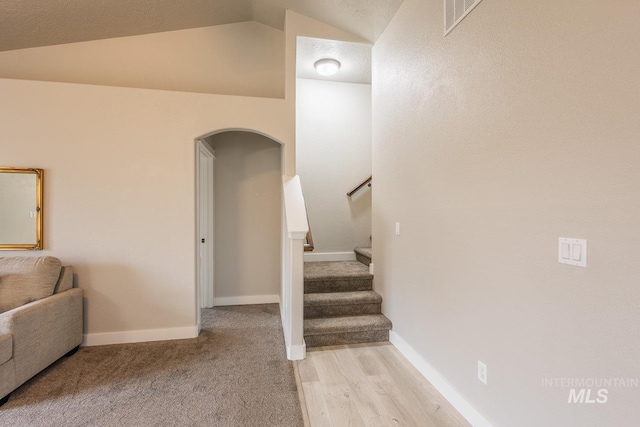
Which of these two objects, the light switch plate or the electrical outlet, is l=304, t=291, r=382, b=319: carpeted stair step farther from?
the light switch plate

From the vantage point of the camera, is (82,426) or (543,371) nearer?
(543,371)

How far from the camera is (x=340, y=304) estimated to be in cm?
288

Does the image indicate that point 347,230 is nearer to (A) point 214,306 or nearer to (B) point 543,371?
(A) point 214,306

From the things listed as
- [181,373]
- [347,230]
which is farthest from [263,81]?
[181,373]

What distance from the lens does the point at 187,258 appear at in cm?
280

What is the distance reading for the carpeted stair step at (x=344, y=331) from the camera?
8.60ft

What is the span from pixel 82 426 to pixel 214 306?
2025 mm

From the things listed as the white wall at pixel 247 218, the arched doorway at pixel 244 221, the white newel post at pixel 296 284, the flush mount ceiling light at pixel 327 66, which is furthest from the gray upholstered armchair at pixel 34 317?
the flush mount ceiling light at pixel 327 66

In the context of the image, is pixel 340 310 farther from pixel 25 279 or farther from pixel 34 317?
pixel 25 279

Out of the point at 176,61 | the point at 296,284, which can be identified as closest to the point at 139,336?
the point at 296,284

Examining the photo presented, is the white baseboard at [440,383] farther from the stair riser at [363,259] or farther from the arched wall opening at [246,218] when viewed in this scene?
the arched wall opening at [246,218]

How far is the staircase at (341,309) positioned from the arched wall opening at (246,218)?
0.81 meters

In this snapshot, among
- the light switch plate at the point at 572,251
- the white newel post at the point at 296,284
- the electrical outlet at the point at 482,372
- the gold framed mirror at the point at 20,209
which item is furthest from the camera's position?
the gold framed mirror at the point at 20,209

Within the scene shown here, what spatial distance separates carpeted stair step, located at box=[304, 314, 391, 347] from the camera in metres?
2.62
